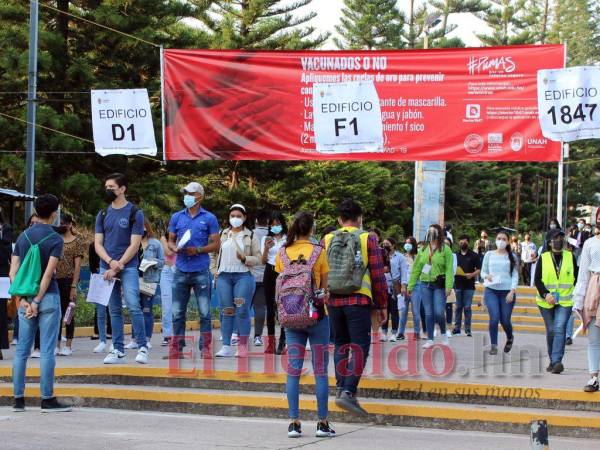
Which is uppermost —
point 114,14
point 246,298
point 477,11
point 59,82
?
point 477,11

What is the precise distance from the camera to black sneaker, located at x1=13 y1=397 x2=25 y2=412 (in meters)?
9.90

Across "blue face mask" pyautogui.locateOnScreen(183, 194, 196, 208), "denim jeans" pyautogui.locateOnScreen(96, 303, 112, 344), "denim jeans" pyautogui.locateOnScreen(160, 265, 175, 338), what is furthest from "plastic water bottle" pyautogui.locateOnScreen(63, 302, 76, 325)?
"blue face mask" pyautogui.locateOnScreen(183, 194, 196, 208)

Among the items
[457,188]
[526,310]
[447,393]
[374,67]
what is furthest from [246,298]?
[457,188]

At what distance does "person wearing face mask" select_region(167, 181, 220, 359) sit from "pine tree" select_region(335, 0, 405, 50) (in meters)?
42.2

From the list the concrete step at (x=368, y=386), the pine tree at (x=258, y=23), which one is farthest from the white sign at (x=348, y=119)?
the pine tree at (x=258, y=23)

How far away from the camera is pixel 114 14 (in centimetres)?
3178

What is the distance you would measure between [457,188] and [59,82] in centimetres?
A: 2892

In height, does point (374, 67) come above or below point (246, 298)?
above

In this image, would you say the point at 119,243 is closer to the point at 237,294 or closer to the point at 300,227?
the point at 237,294

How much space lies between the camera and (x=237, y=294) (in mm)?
12242

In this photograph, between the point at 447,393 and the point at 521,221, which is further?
the point at 521,221

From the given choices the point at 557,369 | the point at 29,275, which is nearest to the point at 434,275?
the point at 557,369

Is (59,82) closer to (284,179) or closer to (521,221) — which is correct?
(284,179)

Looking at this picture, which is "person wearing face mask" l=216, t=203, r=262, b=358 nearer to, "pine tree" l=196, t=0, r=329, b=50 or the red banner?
the red banner
